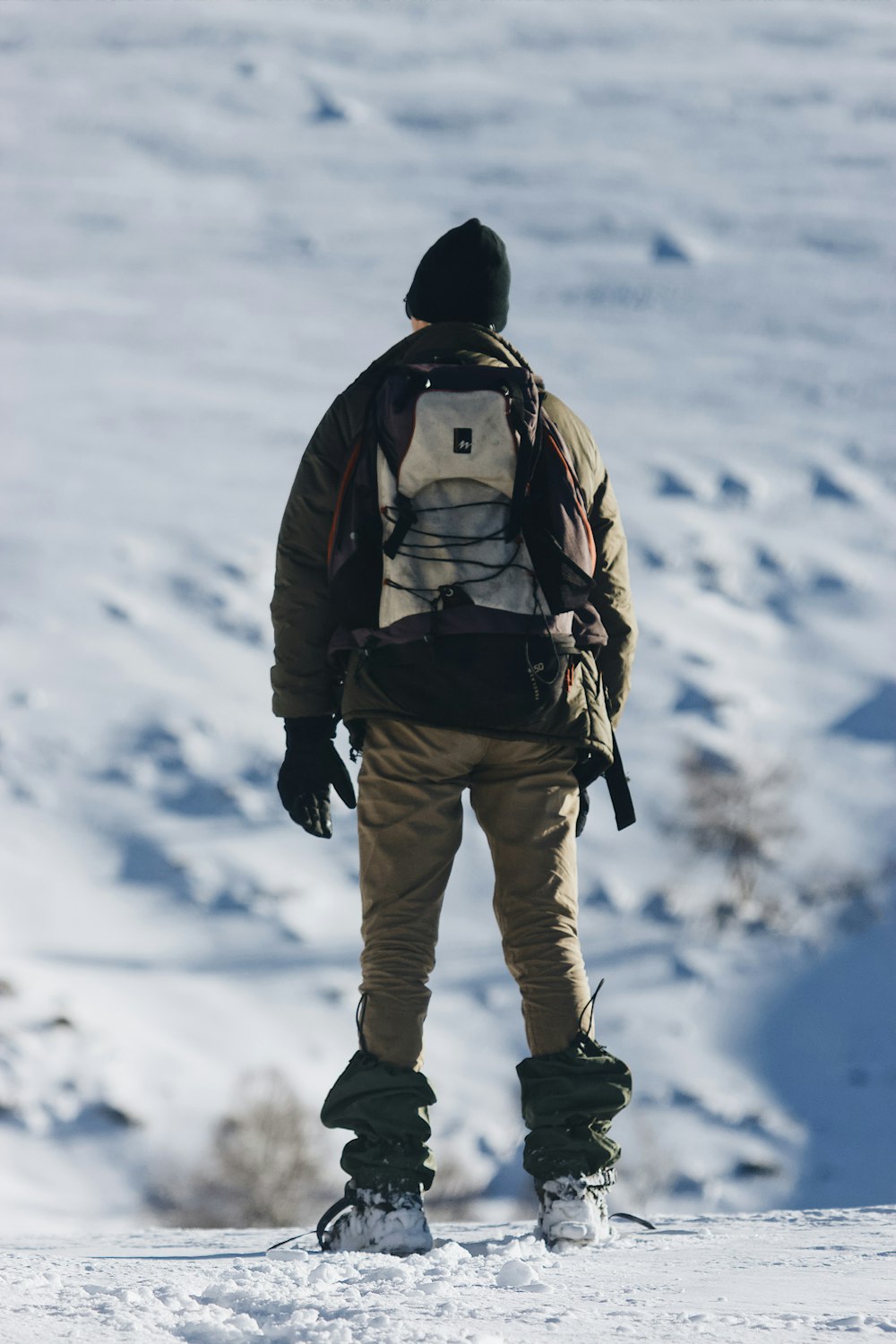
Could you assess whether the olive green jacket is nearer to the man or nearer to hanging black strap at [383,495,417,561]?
the man

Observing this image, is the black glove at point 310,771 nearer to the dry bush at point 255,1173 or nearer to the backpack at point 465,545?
the backpack at point 465,545

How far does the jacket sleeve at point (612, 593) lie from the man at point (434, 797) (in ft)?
0.13

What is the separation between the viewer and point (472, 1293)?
5.18 feet

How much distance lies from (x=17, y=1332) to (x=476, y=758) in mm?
1012

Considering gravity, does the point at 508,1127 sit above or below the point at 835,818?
below

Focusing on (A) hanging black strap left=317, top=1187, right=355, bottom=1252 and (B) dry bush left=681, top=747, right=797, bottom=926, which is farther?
(B) dry bush left=681, top=747, right=797, bottom=926

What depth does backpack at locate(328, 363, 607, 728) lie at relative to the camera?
6.61 feet

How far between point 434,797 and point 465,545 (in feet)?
1.23

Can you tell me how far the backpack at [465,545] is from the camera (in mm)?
2016

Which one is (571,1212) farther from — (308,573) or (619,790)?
(308,573)

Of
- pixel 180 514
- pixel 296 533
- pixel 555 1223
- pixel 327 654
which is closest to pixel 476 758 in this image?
pixel 327 654

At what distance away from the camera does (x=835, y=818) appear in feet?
88.6

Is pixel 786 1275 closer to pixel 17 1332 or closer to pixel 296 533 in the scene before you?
pixel 17 1332

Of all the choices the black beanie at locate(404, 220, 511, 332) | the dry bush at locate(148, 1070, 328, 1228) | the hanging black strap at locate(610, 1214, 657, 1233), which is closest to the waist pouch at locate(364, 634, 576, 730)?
the black beanie at locate(404, 220, 511, 332)
